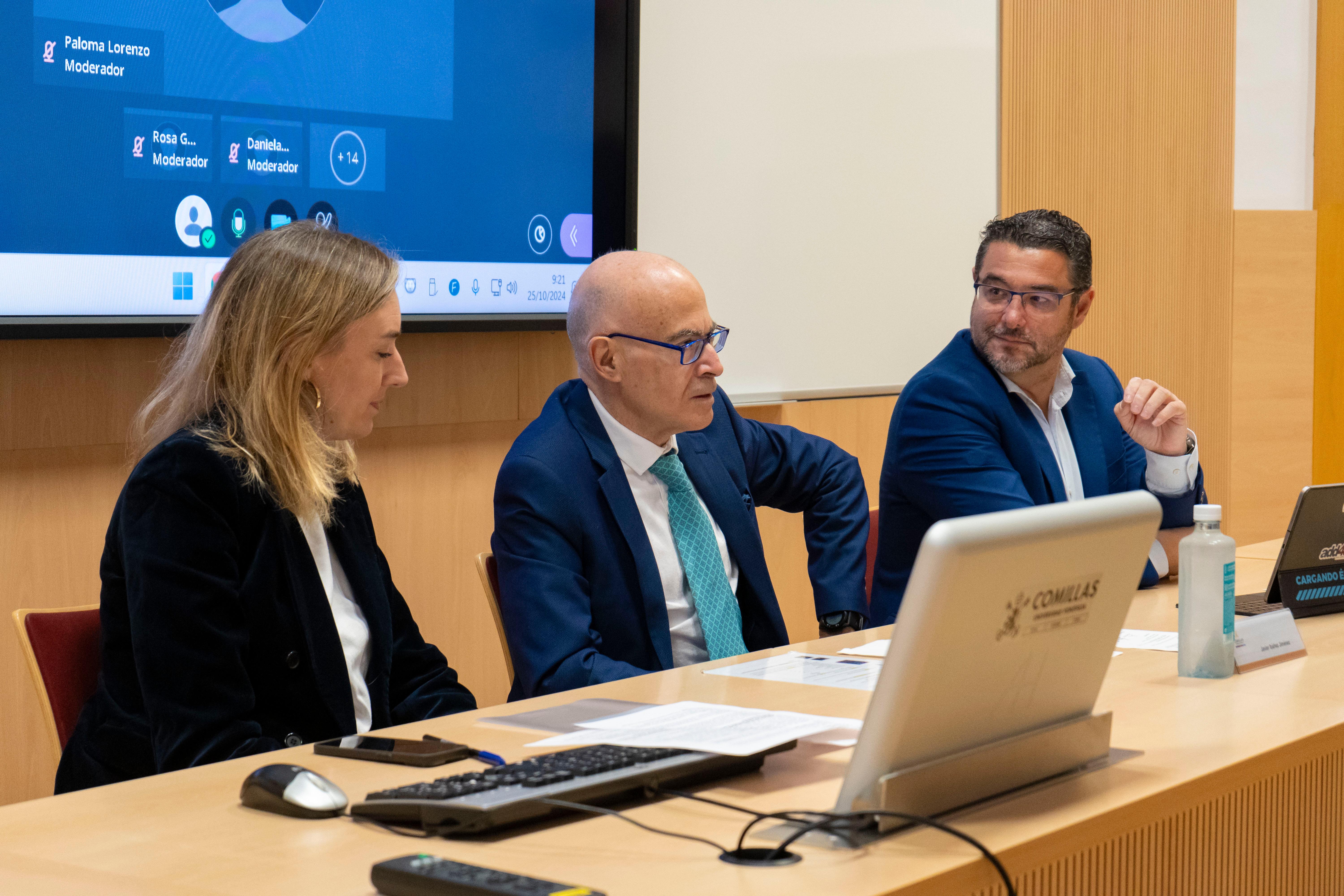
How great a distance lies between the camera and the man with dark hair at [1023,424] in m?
2.67

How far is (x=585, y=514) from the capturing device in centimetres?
220

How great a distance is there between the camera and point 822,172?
393cm

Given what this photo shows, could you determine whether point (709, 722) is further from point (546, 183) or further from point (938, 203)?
point (938, 203)

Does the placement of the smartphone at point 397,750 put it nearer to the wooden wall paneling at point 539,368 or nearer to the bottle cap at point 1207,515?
the bottle cap at point 1207,515

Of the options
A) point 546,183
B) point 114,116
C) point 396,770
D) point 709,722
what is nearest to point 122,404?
point 114,116

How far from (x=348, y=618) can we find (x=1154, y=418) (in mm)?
1584

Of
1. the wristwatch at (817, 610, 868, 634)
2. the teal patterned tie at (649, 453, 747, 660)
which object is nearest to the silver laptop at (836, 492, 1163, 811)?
the teal patterned tie at (649, 453, 747, 660)

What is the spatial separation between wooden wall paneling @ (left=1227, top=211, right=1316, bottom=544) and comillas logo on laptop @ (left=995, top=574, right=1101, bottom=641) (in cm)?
473

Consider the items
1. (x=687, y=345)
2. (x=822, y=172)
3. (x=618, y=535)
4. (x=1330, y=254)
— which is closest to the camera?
(x=618, y=535)

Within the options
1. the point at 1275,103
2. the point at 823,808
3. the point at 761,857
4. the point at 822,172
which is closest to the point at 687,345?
the point at 823,808

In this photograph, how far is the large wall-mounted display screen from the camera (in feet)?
7.79

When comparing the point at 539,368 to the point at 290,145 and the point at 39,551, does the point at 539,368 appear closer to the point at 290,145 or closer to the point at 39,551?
the point at 290,145

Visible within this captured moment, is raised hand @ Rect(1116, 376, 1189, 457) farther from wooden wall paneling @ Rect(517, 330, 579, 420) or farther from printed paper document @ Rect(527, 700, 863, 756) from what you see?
printed paper document @ Rect(527, 700, 863, 756)

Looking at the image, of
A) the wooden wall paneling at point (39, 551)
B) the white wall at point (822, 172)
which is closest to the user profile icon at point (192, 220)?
the wooden wall paneling at point (39, 551)
